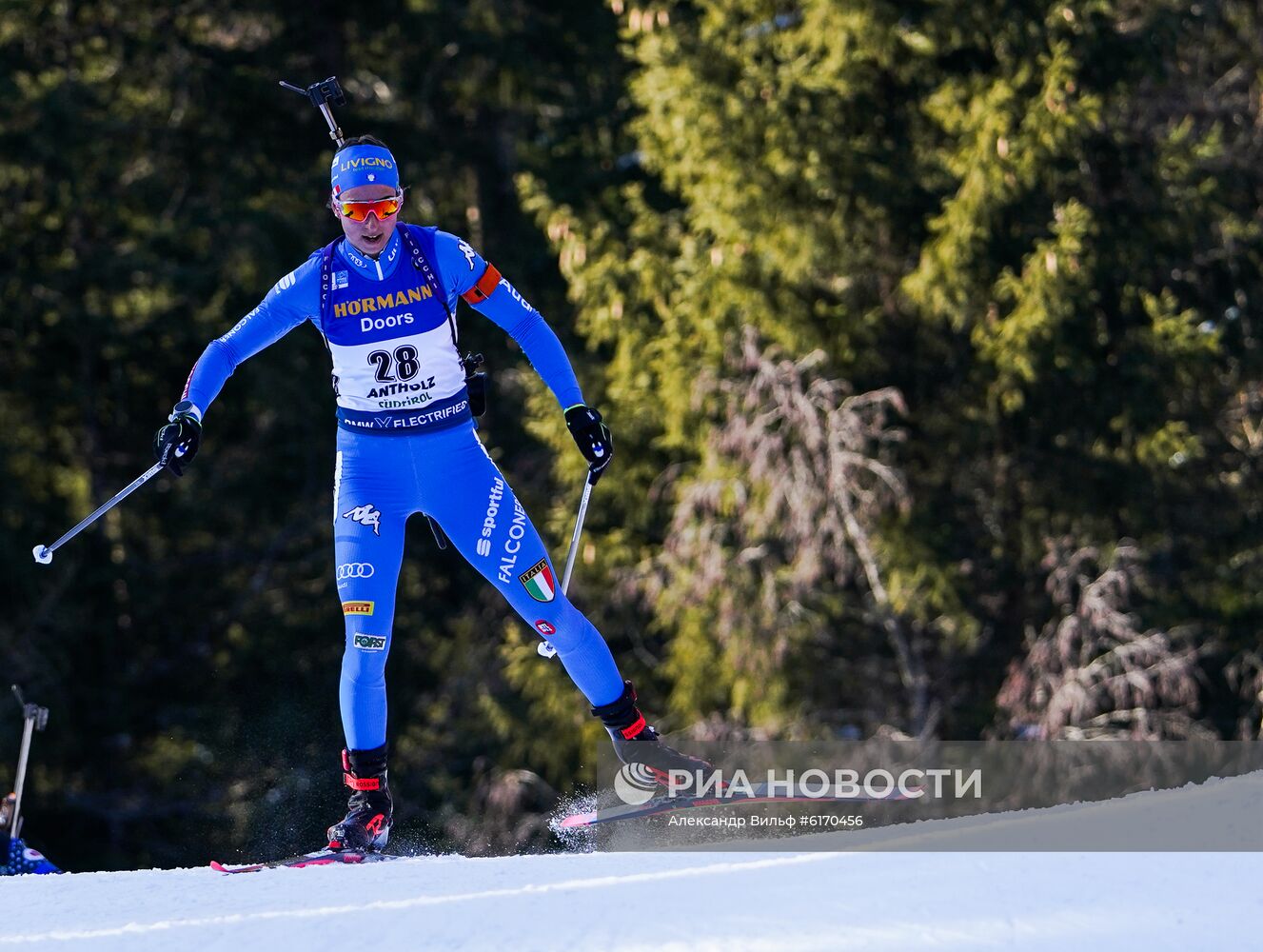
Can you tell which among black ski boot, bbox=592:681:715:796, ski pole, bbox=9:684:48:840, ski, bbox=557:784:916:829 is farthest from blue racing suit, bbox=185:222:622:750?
ski pole, bbox=9:684:48:840

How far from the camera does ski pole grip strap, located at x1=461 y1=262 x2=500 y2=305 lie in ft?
21.1

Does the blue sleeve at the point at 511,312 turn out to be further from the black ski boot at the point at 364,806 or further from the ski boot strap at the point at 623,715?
the black ski boot at the point at 364,806

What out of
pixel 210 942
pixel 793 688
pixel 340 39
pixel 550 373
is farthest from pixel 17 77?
pixel 210 942

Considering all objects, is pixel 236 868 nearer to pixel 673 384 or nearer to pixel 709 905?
pixel 709 905

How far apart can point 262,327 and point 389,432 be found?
0.58 meters

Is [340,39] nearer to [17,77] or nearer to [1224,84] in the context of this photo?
[17,77]

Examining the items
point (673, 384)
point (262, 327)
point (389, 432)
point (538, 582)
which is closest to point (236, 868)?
point (538, 582)

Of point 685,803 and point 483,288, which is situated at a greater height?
point 483,288

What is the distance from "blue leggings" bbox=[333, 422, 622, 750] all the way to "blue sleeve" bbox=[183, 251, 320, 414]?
439mm

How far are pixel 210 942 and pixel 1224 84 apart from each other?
15770 millimetres

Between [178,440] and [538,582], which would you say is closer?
[178,440]

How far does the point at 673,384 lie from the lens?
15.9 m

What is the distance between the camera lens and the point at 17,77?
18453mm

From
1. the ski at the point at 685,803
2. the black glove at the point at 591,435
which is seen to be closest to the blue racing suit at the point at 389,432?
the black glove at the point at 591,435
